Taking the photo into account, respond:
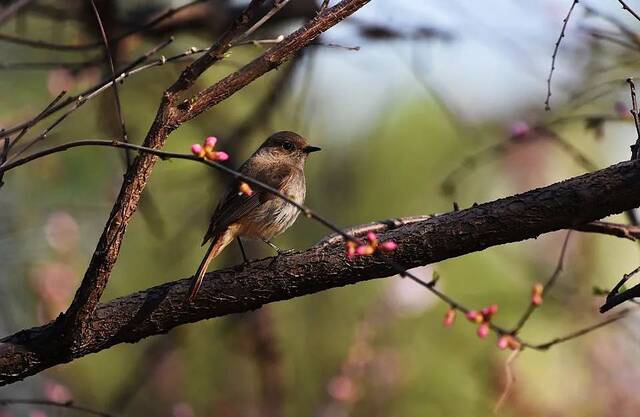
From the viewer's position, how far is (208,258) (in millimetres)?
3898

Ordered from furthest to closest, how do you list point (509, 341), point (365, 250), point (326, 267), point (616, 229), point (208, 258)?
point (208, 258), point (616, 229), point (326, 267), point (509, 341), point (365, 250)

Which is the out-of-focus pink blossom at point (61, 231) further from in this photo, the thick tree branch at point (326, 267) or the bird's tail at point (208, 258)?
the thick tree branch at point (326, 267)

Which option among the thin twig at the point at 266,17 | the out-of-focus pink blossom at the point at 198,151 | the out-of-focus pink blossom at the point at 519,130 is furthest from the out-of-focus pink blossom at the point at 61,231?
the out-of-focus pink blossom at the point at 198,151

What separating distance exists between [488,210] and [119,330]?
1.40m

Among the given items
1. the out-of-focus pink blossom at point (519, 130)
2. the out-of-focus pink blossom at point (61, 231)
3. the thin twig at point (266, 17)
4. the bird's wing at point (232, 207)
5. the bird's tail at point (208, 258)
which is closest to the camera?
the thin twig at point (266, 17)

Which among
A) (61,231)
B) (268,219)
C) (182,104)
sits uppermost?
(61,231)

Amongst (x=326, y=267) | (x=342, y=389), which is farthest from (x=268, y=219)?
(x=326, y=267)

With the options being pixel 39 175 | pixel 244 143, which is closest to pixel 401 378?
pixel 244 143

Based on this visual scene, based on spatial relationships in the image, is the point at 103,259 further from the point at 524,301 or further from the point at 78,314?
the point at 524,301

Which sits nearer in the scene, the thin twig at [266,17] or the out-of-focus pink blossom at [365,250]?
the out-of-focus pink blossom at [365,250]

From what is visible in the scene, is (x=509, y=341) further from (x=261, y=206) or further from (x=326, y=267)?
(x=261, y=206)

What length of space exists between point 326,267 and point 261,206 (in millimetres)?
1551

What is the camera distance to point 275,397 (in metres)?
5.30

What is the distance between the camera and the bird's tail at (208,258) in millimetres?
3182
